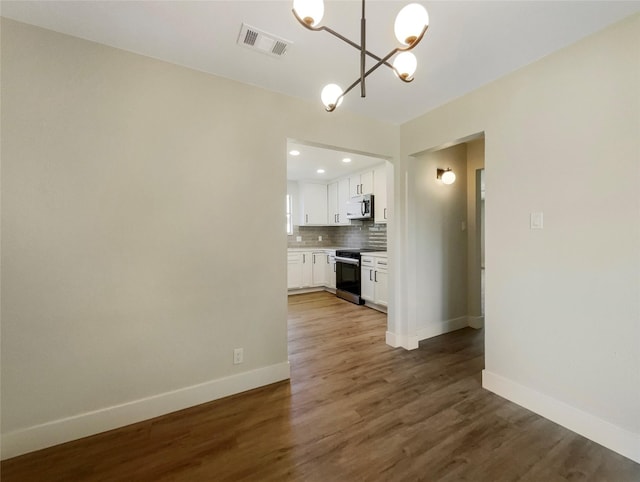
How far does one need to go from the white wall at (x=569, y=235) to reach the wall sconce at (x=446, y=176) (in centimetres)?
90

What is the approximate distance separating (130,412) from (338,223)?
189 inches

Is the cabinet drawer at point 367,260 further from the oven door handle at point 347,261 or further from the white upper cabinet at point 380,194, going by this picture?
the white upper cabinet at point 380,194

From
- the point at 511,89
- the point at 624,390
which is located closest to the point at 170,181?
the point at 511,89

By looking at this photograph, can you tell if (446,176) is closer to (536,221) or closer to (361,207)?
(536,221)

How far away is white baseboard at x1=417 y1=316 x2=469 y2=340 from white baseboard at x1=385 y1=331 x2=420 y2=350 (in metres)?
0.17

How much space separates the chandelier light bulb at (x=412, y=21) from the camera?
1.00m

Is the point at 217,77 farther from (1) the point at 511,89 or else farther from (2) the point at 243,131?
(1) the point at 511,89

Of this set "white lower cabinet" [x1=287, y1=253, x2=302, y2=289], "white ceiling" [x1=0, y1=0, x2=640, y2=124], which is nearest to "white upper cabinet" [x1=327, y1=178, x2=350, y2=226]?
"white lower cabinet" [x1=287, y1=253, x2=302, y2=289]

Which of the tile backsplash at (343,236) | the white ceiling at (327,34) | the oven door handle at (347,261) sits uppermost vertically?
the white ceiling at (327,34)

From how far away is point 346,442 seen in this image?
1.60 metres

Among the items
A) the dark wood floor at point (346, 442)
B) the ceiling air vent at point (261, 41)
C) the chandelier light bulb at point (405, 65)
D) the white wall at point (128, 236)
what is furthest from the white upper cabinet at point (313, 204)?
the chandelier light bulb at point (405, 65)

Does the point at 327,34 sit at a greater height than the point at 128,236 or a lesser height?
greater

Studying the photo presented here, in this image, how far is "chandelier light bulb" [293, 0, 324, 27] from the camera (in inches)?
39.1

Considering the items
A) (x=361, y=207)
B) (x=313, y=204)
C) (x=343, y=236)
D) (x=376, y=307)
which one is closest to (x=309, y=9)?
(x=361, y=207)
